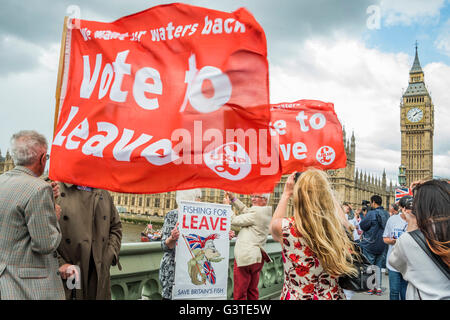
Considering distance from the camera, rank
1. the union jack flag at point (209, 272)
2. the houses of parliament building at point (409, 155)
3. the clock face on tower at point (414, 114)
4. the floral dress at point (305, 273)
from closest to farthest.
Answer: the floral dress at point (305, 273)
the union jack flag at point (209, 272)
the houses of parliament building at point (409, 155)
the clock face on tower at point (414, 114)

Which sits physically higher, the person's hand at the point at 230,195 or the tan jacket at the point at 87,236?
the person's hand at the point at 230,195

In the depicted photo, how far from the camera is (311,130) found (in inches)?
249

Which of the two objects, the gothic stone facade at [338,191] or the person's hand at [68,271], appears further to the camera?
the gothic stone facade at [338,191]

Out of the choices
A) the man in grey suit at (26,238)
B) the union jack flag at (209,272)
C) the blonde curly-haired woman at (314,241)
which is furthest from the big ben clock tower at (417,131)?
the man in grey suit at (26,238)

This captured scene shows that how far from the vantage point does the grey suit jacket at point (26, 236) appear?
1.89 m

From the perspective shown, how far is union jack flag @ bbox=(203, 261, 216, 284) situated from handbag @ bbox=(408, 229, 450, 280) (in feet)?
5.89

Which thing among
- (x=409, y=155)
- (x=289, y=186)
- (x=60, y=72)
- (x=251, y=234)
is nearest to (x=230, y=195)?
(x=251, y=234)

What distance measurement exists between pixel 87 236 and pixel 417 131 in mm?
79121

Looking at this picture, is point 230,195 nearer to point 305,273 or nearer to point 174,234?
point 174,234

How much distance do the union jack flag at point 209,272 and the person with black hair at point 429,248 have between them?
1.69 m

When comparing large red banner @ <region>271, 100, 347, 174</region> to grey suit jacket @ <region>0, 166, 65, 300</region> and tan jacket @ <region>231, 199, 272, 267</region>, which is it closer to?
tan jacket @ <region>231, 199, 272, 267</region>

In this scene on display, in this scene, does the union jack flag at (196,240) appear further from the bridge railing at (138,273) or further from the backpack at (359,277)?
the backpack at (359,277)
